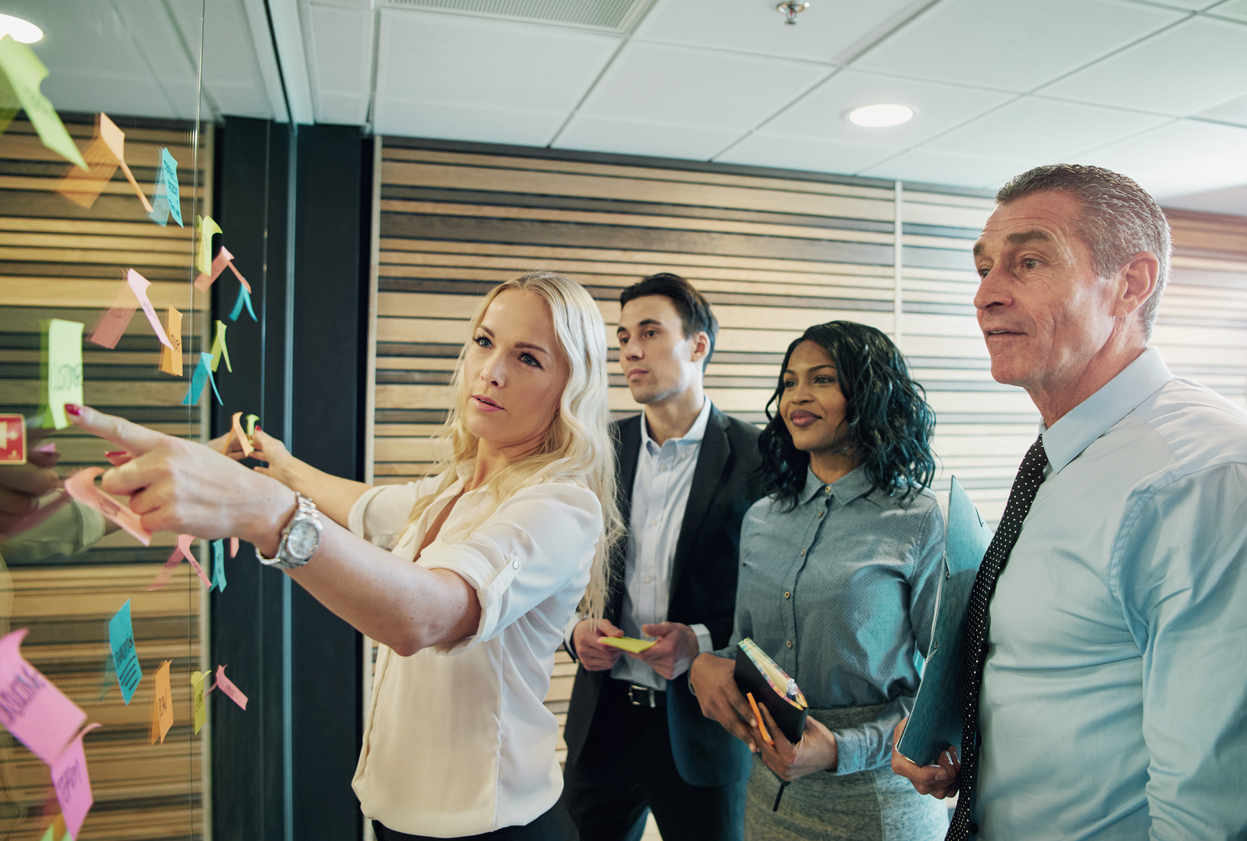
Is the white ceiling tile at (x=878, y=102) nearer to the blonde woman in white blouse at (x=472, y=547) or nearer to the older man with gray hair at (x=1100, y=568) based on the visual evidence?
the older man with gray hair at (x=1100, y=568)

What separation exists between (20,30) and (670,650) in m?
1.96

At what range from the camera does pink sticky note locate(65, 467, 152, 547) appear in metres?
0.68

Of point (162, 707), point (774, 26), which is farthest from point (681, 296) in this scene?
point (162, 707)

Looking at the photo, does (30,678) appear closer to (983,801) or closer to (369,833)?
(983,801)

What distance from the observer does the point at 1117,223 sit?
131 centimetres

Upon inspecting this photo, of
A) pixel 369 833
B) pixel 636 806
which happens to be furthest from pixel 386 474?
pixel 636 806

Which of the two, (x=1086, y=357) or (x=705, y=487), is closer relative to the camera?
(x=1086, y=357)

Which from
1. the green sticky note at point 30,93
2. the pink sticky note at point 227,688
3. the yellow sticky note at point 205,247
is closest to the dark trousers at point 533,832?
the pink sticky note at point 227,688

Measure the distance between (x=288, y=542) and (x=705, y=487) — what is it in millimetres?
1824

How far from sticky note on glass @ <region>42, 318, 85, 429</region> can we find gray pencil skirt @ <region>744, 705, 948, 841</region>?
1726 millimetres

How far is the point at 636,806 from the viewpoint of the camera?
2.49 meters

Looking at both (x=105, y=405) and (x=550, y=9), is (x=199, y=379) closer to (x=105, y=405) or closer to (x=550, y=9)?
(x=105, y=405)

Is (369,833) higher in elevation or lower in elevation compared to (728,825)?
lower

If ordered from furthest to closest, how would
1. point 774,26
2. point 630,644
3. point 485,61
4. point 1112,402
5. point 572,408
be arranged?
1. point 485,61
2. point 774,26
3. point 630,644
4. point 572,408
5. point 1112,402
